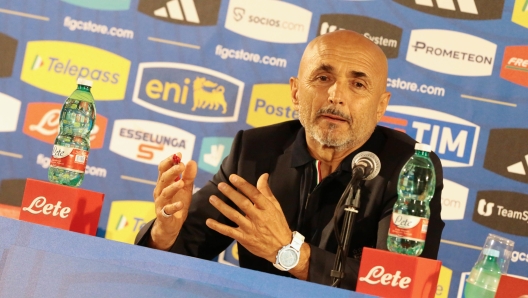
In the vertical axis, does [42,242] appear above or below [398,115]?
below

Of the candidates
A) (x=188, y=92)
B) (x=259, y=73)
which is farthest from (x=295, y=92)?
(x=188, y=92)

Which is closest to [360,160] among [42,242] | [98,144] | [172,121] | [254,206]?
[254,206]

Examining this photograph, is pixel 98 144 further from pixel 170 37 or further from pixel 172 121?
pixel 170 37

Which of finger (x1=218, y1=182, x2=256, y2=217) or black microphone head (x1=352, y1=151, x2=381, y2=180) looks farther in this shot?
finger (x1=218, y1=182, x2=256, y2=217)

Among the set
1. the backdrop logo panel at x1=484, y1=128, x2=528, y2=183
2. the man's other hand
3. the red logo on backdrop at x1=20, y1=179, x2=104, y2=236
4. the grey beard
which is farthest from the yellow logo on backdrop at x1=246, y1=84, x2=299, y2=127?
the red logo on backdrop at x1=20, y1=179, x2=104, y2=236

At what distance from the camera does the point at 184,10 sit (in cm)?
342

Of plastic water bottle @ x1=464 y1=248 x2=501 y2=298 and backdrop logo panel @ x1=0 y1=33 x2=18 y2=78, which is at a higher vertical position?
backdrop logo panel @ x1=0 y1=33 x2=18 y2=78

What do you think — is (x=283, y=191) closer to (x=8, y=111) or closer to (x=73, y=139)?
(x=73, y=139)

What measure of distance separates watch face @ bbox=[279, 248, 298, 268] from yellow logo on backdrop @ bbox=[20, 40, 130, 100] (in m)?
1.76

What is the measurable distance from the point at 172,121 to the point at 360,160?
178cm

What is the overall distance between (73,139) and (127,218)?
43.0 inches

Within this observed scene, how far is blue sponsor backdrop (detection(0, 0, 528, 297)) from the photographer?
3.21 metres

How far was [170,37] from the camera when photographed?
11.2 feet

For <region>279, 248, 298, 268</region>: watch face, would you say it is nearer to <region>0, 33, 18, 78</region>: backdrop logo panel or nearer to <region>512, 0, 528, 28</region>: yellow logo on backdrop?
<region>512, 0, 528, 28</region>: yellow logo on backdrop
